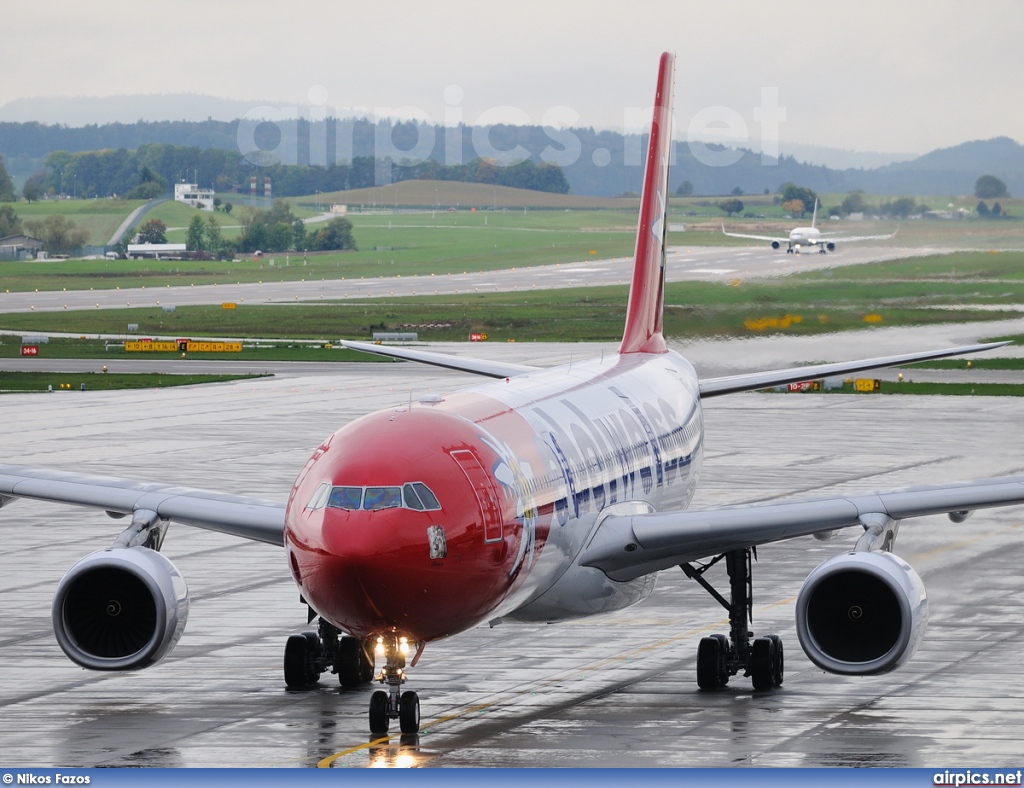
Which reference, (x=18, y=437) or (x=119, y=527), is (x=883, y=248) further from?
(x=119, y=527)

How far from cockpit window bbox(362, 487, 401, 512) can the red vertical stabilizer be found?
15.0 meters

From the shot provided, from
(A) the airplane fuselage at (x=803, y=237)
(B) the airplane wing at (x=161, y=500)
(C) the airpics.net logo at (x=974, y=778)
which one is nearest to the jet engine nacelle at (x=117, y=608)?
(B) the airplane wing at (x=161, y=500)

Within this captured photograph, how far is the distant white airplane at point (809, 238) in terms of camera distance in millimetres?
87938

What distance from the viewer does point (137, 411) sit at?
64812 millimetres

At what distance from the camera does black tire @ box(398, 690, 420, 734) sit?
19.9m

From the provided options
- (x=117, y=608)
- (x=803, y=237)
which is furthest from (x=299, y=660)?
(x=803, y=237)

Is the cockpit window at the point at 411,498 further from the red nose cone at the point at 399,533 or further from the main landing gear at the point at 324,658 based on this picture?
the main landing gear at the point at 324,658

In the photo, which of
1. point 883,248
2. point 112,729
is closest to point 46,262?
point 883,248

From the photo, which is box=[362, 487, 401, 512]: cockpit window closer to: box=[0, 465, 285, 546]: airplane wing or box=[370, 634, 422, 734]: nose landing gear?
box=[370, 634, 422, 734]: nose landing gear

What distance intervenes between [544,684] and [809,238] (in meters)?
105

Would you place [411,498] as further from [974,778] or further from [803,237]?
[803,237]

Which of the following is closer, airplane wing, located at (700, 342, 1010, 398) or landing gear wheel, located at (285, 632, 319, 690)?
landing gear wheel, located at (285, 632, 319, 690)

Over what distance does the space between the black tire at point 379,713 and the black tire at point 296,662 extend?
4.03 m

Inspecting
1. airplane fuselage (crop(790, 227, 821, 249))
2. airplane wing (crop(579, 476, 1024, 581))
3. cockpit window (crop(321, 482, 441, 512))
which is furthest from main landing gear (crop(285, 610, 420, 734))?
airplane fuselage (crop(790, 227, 821, 249))
